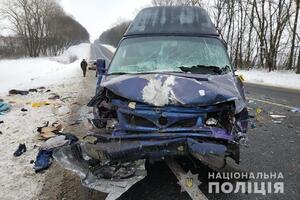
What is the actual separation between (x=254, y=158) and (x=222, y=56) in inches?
64.4

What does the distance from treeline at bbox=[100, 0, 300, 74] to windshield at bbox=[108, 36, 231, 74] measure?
739 inches

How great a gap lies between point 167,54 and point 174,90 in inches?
58.6

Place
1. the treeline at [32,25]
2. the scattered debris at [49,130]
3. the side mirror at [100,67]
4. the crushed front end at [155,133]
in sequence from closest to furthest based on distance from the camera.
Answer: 1. the crushed front end at [155,133]
2. the side mirror at [100,67]
3. the scattered debris at [49,130]
4. the treeline at [32,25]

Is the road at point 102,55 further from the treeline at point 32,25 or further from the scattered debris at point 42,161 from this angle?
the scattered debris at point 42,161

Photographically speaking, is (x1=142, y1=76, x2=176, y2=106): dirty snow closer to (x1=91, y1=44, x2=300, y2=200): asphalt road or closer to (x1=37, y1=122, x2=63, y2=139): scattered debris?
(x1=91, y1=44, x2=300, y2=200): asphalt road

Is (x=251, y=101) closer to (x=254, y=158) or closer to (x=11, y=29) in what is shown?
(x=254, y=158)

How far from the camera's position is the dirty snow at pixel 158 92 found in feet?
12.2

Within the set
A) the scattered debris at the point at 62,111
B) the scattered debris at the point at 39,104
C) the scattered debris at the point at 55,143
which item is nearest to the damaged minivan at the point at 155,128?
the scattered debris at the point at 55,143

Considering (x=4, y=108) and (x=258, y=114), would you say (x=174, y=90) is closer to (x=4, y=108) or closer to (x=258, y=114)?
(x=258, y=114)

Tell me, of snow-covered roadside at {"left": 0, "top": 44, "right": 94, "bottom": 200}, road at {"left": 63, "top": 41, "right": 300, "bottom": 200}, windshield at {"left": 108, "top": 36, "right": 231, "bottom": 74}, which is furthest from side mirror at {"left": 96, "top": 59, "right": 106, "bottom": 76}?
road at {"left": 63, "top": 41, "right": 300, "bottom": 200}

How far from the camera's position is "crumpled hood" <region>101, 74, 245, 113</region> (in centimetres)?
367

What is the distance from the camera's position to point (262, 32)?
28.3 meters

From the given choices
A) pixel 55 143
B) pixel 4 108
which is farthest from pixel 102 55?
pixel 55 143

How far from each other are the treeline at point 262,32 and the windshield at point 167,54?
739 inches
